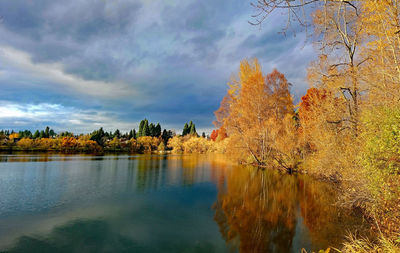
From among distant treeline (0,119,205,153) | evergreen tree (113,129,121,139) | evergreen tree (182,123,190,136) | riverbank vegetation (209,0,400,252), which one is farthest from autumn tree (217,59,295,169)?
evergreen tree (113,129,121,139)

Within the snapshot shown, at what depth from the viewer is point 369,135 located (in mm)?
6738

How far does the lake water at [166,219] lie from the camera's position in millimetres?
6391

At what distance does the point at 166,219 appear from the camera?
8.68m

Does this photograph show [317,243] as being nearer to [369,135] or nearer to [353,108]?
[369,135]

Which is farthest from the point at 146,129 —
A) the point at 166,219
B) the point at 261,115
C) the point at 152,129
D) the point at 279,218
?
the point at 279,218

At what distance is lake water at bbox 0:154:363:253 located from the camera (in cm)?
639

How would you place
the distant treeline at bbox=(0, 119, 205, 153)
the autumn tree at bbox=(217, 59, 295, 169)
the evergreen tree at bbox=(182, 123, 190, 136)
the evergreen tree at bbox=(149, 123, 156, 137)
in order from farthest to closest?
1. the evergreen tree at bbox=(182, 123, 190, 136)
2. the evergreen tree at bbox=(149, 123, 156, 137)
3. the distant treeline at bbox=(0, 119, 205, 153)
4. the autumn tree at bbox=(217, 59, 295, 169)

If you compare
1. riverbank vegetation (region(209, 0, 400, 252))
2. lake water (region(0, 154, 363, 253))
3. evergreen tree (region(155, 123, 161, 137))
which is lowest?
lake water (region(0, 154, 363, 253))

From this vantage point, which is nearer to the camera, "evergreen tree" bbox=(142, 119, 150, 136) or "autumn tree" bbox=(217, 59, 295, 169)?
"autumn tree" bbox=(217, 59, 295, 169)

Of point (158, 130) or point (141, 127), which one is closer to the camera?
point (141, 127)

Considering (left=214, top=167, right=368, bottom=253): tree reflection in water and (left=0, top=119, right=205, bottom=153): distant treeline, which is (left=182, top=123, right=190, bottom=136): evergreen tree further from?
(left=214, top=167, right=368, bottom=253): tree reflection in water

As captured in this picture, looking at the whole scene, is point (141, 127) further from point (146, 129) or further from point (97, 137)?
point (97, 137)

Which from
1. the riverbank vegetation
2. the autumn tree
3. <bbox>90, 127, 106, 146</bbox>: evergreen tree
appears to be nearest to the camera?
the riverbank vegetation

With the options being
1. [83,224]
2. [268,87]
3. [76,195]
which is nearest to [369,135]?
[83,224]
